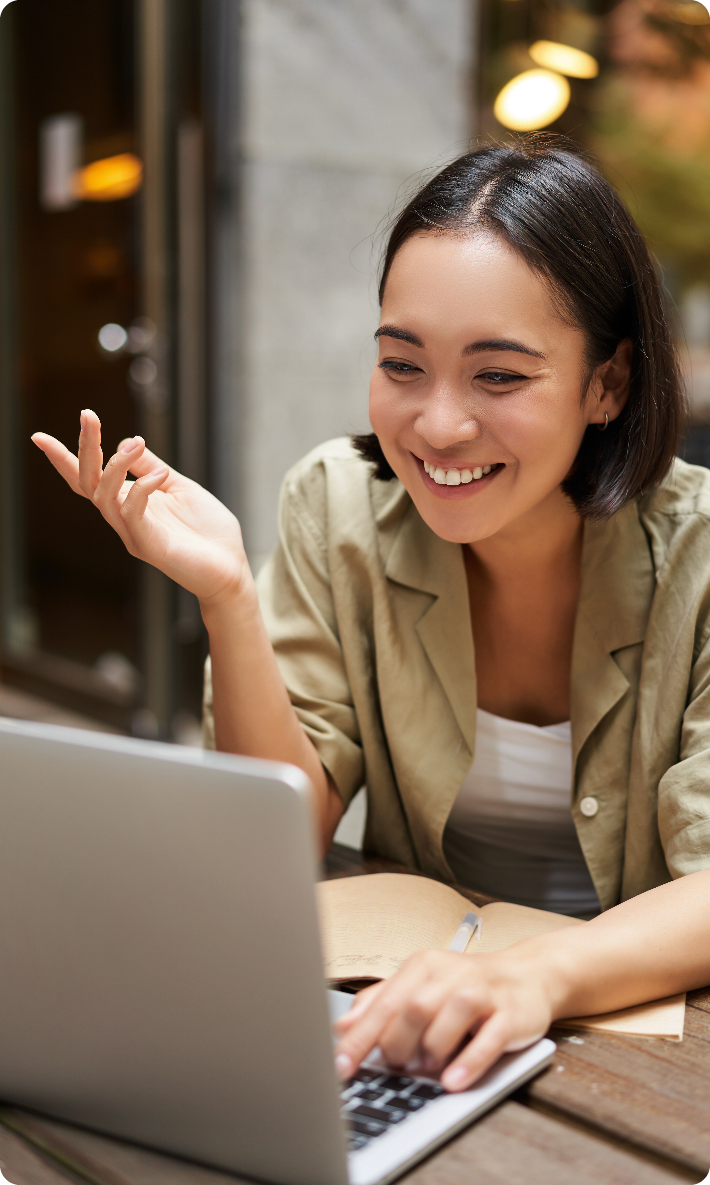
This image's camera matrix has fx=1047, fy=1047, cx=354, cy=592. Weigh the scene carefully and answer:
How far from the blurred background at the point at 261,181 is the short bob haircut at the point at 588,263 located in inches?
68.1

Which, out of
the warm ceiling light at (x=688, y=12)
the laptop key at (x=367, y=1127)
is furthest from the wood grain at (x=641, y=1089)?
the warm ceiling light at (x=688, y=12)

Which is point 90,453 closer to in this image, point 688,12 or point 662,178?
point 662,178

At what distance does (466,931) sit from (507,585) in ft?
1.58

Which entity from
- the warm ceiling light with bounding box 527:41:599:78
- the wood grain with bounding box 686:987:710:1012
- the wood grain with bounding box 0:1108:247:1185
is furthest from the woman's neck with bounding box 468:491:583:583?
the warm ceiling light with bounding box 527:41:599:78

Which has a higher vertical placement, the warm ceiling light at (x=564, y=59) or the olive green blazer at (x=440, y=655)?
the warm ceiling light at (x=564, y=59)

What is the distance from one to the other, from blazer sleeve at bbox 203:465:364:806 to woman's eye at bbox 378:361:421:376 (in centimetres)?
28

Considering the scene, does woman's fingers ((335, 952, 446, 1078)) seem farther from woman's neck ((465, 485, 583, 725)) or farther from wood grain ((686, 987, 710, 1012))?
woman's neck ((465, 485, 583, 725))

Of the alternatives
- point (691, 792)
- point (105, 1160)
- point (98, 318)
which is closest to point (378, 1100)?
point (105, 1160)

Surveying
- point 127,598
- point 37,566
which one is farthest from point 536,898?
point 37,566

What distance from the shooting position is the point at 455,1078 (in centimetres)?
59

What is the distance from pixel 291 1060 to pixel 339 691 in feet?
2.28

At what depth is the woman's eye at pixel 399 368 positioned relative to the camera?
98cm

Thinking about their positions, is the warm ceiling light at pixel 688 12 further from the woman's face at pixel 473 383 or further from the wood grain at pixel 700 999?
the wood grain at pixel 700 999

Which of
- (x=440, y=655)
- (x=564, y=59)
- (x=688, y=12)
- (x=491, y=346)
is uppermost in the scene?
(x=688, y=12)
